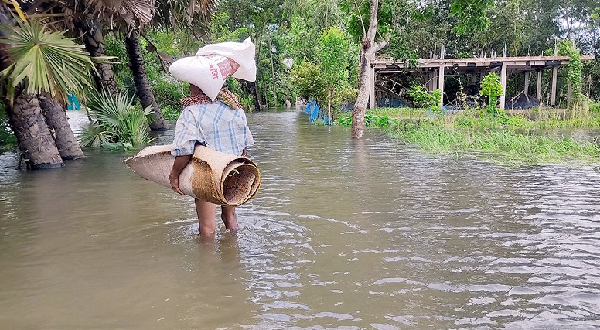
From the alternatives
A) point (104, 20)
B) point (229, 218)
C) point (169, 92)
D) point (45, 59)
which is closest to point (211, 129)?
point (229, 218)

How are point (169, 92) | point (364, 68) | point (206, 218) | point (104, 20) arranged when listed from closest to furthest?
point (206, 218), point (104, 20), point (364, 68), point (169, 92)

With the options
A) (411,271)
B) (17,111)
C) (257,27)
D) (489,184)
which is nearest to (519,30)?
(257,27)

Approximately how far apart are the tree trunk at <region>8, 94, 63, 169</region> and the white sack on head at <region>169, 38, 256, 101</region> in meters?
→ 6.34

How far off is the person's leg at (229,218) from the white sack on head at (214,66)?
120 cm

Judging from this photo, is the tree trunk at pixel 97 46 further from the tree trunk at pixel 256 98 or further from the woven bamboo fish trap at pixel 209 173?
the tree trunk at pixel 256 98

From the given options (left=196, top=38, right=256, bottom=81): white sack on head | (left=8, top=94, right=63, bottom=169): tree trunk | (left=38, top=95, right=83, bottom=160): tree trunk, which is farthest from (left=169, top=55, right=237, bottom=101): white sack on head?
(left=38, top=95, right=83, bottom=160): tree trunk

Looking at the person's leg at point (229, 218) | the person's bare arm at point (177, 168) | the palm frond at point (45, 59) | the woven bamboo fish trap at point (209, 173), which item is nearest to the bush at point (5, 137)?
the palm frond at point (45, 59)

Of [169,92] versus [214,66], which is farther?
[169,92]

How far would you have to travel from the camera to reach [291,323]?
3.20 metres

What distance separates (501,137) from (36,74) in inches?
370

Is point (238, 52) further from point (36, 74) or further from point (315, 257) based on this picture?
point (36, 74)

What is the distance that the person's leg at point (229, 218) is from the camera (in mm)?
5008

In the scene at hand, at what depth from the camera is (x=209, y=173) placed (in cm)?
398

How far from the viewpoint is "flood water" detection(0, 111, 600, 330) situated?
3316 millimetres
